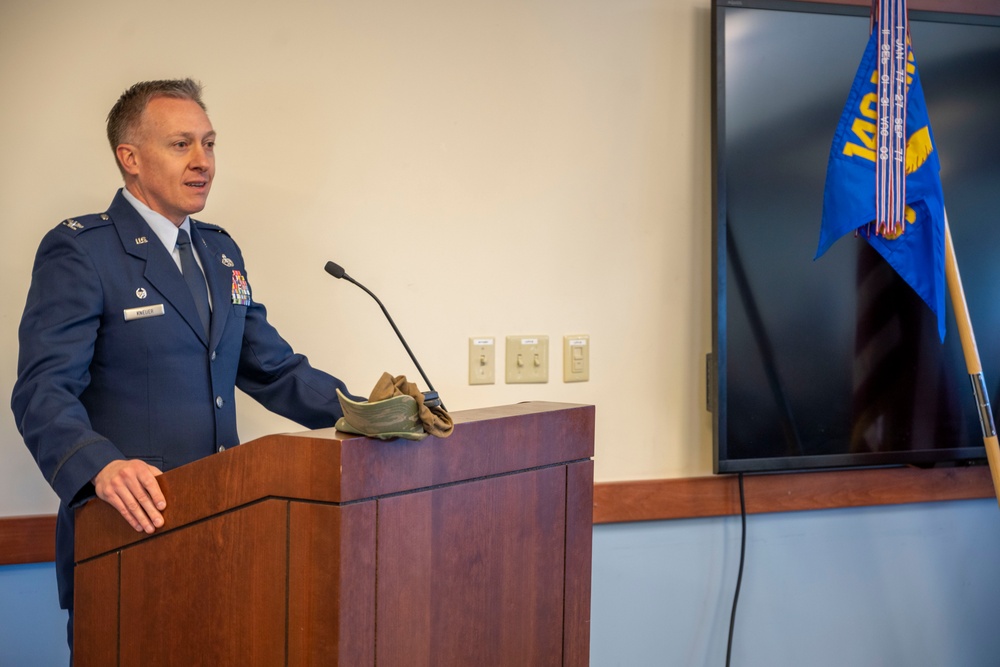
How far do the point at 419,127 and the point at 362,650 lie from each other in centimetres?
145

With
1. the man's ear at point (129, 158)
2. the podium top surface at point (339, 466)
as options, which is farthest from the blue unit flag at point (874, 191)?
the man's ear at point (129, 158)

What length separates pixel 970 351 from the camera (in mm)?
2336

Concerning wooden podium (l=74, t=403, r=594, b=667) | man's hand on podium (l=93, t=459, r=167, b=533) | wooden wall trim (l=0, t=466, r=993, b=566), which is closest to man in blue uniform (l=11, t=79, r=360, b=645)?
man's hand on podium (l=93, t=459, r=167, b=533)

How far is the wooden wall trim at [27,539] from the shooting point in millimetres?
2062

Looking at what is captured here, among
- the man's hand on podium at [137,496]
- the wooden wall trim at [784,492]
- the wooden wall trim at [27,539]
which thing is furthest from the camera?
the wooden wall trim at [784,492]

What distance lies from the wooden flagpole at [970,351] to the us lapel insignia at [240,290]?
64.4 inches

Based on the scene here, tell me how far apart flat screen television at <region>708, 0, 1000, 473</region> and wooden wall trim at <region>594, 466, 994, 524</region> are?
0.33ft

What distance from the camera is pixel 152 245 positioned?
1728 millimetres

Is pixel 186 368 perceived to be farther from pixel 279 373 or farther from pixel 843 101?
pixel 843 101

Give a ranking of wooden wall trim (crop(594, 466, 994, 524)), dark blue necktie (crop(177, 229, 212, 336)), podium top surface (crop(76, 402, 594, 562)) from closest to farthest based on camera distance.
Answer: podium top surface (crop(76, 402, 594, 562)), dark blue necktie (crop(177, 229, 212, 336)), wooden wall trim (crop(594, 466, 994, 524))

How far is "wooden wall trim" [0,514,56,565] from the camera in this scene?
206 cm

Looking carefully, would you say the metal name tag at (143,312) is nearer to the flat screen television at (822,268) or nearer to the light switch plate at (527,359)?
the light switch plate at (527,359)

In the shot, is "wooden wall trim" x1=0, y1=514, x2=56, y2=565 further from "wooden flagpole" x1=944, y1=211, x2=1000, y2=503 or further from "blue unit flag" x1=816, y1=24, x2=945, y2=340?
"wooden flagpole" x1=944, y1=211, x2=1000, y2=503

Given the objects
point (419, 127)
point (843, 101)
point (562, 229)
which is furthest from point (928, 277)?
point (419, 127)
